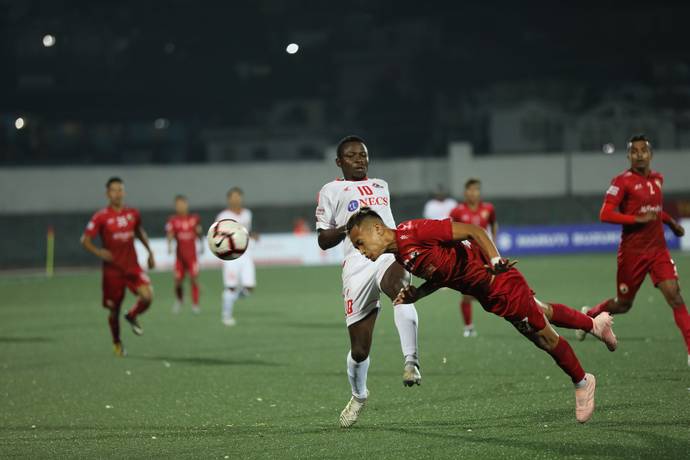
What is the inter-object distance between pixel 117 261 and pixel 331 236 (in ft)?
22.9

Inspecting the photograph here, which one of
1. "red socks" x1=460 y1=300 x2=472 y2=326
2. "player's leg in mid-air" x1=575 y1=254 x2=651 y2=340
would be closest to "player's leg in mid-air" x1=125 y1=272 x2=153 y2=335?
"red socks" x1=460 y1=300 x2=472 y2=326

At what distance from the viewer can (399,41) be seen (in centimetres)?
7669

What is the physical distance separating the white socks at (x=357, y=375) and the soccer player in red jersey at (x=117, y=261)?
654 cm

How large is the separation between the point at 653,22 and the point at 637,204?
211 feet

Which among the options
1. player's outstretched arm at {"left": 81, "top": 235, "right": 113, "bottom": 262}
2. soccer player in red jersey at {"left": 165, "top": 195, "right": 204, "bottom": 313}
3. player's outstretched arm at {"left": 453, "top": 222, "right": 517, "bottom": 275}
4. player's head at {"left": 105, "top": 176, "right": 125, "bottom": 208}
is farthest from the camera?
soccer player in red jersey at {"left": 165, "top": 195, "right": 204, "bottom": 313}

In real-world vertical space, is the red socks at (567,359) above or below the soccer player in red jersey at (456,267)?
below

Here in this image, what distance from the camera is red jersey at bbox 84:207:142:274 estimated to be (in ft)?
48.8

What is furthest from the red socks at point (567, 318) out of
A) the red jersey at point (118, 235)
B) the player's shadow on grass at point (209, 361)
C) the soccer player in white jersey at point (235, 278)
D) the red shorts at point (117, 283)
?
the soccer player in white jersey at point (235, 278)

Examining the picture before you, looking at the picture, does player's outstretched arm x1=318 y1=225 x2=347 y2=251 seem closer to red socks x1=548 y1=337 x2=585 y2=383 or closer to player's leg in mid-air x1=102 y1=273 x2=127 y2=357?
red socks x1=548 y1=337 x2=585 y2=383

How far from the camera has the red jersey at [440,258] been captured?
7.64 m

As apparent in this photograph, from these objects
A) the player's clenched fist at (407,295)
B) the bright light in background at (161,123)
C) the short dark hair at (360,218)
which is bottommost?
the player's clenched fist at (407,295)

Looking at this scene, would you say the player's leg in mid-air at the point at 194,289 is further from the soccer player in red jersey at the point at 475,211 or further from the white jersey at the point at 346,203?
the white jersey at the point at 346,203

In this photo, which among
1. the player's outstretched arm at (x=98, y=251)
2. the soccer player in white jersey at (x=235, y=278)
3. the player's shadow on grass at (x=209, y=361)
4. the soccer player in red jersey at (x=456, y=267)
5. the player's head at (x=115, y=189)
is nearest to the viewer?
the soccer player in red jersey at (x=456, y=267)

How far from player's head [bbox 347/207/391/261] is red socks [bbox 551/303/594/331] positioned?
145cm
